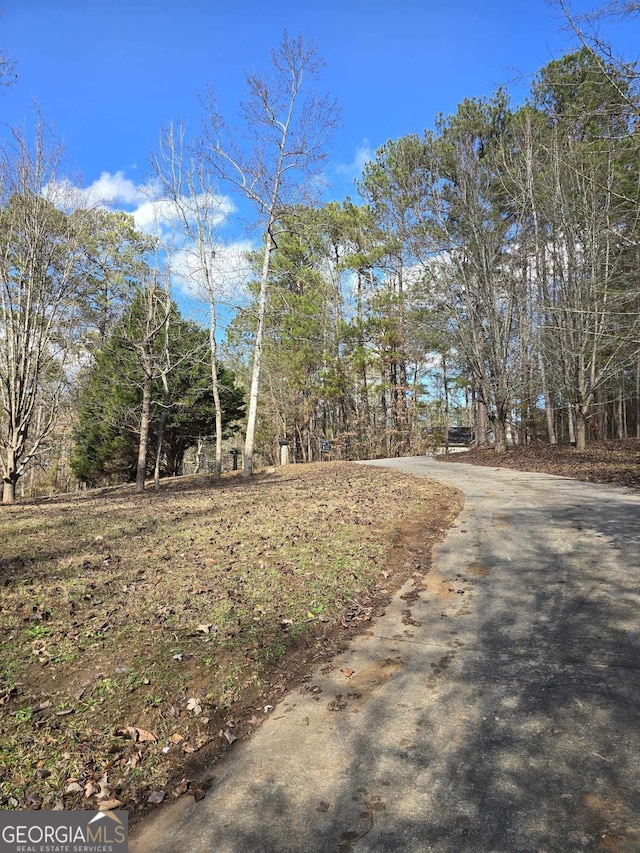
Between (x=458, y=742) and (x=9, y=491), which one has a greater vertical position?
(x=9, y=491)

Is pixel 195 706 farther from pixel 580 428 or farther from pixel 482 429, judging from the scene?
pixel 482 429

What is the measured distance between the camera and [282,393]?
84.6ft

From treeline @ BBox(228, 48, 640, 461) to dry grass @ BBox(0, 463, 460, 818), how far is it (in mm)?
6247

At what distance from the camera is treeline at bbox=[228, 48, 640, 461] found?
12.4 m

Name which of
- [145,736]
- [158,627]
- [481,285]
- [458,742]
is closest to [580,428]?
[481,285]

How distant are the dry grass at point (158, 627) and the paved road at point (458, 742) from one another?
0.31 meters

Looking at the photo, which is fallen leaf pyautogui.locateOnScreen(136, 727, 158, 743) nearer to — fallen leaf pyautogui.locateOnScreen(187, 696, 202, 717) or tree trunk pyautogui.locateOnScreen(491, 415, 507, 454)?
fallen leaf pyautogui.locateOnScreen(187, 696, 202, 717)

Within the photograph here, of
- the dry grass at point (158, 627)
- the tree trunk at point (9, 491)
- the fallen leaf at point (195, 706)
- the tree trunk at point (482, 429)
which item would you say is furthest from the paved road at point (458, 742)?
the tree trunk at point (482, 429)

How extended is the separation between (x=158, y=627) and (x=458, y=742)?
7.95ft

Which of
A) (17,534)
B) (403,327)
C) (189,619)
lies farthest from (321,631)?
(403,327)

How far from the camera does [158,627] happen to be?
12.6ft

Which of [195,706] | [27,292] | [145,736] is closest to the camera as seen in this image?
[145,736]

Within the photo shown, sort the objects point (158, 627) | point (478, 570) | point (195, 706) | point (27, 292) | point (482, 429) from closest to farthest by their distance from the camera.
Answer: point (195, 706)
point (158, 627)
point (478, 570)
point (27, 292)
point (482, 429)

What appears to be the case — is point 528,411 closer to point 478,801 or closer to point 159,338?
point 159,338
